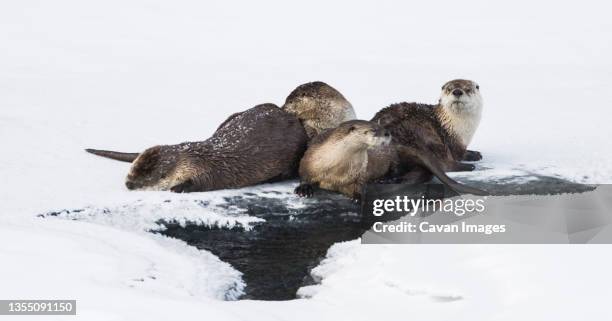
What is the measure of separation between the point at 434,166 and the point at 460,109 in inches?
27.3

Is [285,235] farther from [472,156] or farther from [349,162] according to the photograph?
[472,156]

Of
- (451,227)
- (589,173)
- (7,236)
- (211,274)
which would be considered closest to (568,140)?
(589,173)

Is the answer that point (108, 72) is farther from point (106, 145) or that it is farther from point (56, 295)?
point (56, 295)

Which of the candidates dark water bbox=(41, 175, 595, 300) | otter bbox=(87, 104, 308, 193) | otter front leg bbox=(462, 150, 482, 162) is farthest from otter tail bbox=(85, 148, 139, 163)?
otter front leg bbox=(462, 150, 482, 162)

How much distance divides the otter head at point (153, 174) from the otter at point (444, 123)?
1.33m

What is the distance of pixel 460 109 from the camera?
237 inches

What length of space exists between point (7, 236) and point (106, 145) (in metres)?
2.55

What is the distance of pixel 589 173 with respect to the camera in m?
5.77

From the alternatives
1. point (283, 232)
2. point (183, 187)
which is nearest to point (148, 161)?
point (183, 187)

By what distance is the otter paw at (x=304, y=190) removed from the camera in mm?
5293
